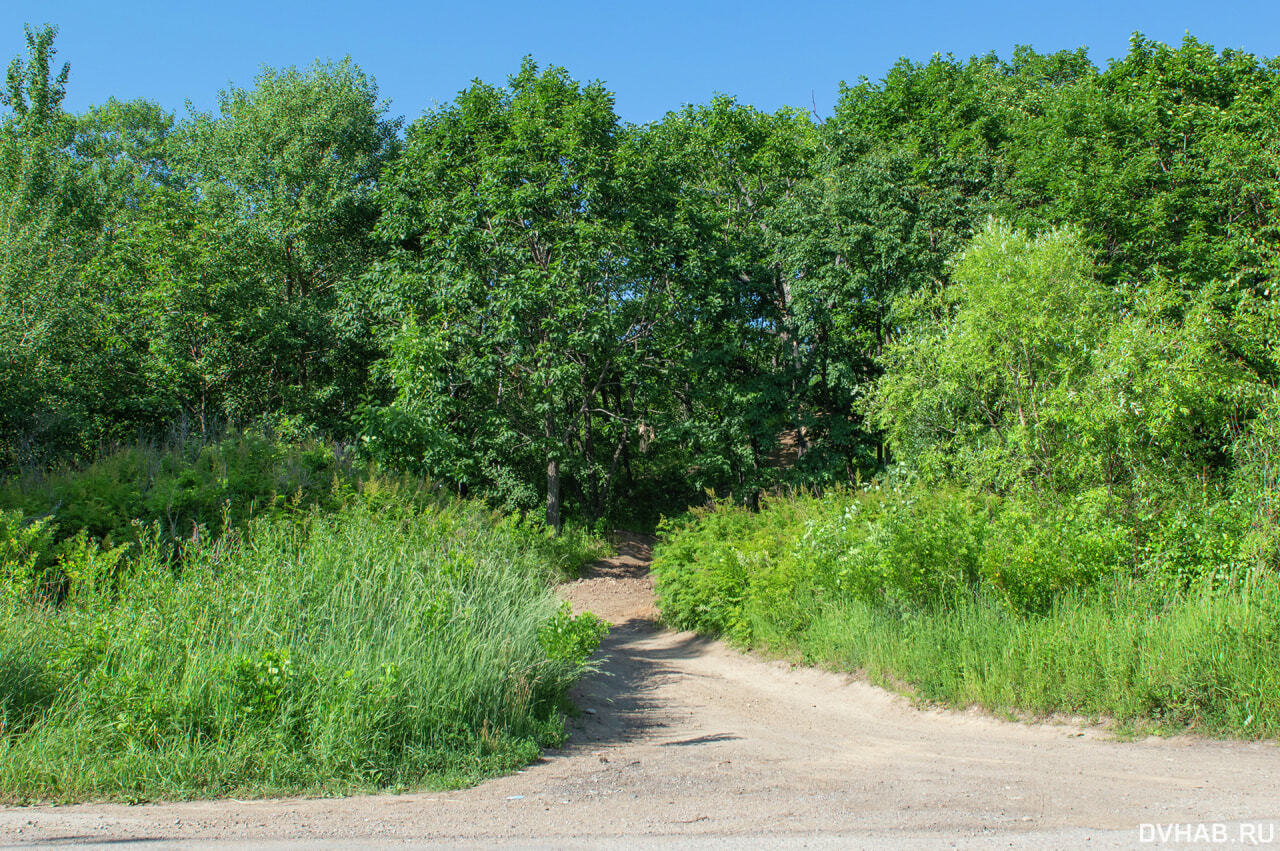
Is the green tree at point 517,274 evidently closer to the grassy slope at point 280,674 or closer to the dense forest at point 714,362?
Answer: the dense forest at point 714,362

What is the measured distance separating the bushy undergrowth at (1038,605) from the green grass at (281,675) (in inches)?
144

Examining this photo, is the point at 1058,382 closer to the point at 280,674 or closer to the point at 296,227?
the point at 280,674

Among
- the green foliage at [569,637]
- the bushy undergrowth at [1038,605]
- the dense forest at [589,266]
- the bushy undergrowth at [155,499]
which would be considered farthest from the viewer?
the dense forest at [589,266]

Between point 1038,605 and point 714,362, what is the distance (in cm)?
1441

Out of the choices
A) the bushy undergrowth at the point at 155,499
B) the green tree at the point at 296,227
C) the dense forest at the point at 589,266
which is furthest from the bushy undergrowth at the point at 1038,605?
the green tree at the point at 296,227

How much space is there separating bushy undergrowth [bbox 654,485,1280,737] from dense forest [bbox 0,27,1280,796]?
4cm

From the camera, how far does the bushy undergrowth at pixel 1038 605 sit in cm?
724

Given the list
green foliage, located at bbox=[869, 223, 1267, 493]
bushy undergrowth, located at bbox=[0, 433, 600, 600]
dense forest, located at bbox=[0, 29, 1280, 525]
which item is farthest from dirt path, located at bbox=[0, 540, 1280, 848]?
dense forest, located at bbox=[0, 29, 1280, 525]

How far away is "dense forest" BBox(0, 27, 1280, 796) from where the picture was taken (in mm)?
8414

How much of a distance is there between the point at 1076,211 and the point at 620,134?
12271mm

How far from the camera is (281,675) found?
5.94 meters

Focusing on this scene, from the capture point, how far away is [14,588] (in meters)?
7.14

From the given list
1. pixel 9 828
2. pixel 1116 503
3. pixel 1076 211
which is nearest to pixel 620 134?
pixel 1076 211

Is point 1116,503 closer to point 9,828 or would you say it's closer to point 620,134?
point 9,828
